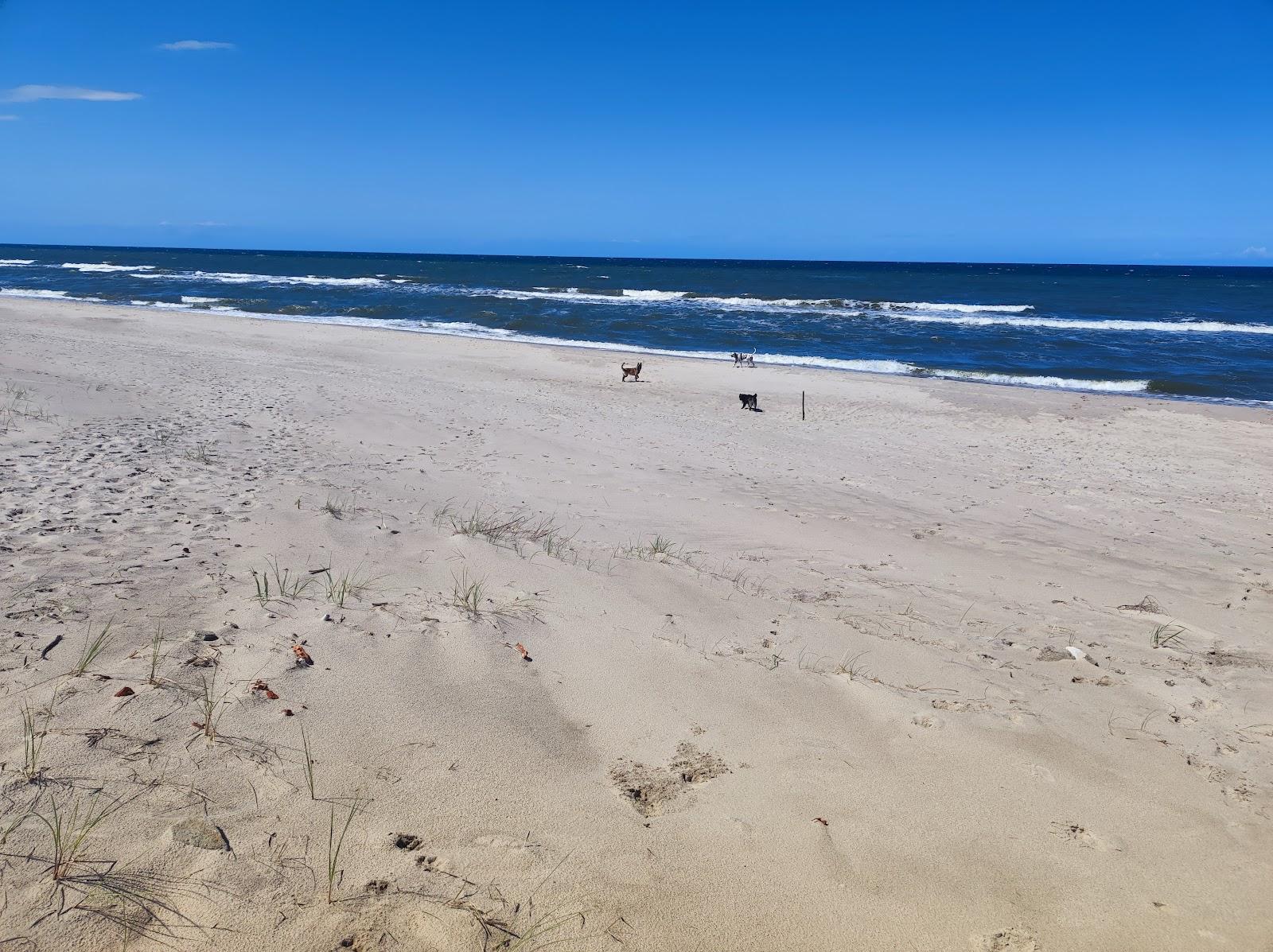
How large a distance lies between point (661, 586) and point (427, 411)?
762cm

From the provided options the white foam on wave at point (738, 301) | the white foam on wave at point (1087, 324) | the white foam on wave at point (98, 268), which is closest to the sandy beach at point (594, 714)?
the white foam on wave at point (1087, 324)

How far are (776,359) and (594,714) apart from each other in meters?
20.0

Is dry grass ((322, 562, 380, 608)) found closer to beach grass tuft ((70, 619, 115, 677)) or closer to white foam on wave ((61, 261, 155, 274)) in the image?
beach grass tuft ((70, 619, 115, 677))

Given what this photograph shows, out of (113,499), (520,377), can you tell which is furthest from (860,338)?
(113,499)

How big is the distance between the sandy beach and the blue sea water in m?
15.7

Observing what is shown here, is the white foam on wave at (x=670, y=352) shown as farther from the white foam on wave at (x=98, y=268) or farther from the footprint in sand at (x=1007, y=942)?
the white foam on wave at (x=98, y=268)

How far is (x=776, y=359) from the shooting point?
22.4 m

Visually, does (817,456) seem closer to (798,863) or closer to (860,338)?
(798,863)

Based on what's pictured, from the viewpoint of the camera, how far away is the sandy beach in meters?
2.24

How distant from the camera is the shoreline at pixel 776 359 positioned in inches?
714

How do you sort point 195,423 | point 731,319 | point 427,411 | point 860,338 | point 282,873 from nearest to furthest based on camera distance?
point 282,873, point 195,423, point 427,411, point 860,338, point 731,319

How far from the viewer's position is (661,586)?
4.98m

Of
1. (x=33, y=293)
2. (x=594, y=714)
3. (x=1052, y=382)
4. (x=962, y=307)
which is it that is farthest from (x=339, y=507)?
(x=962, y=307)

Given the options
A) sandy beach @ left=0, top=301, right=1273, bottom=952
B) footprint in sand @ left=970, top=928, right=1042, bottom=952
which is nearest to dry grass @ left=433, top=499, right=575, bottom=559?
sandy beach @ left=0, top=301, right=1273, bottom=952
